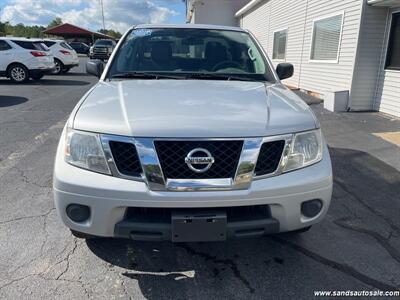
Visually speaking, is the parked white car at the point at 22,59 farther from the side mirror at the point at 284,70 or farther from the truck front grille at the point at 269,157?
the truck front grille at the point at 269,157

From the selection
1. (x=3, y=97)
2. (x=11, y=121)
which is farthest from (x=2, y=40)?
(x=11, y=121)

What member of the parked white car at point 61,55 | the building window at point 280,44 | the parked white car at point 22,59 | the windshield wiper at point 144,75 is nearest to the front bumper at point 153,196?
the windshield wiper at point 144,75

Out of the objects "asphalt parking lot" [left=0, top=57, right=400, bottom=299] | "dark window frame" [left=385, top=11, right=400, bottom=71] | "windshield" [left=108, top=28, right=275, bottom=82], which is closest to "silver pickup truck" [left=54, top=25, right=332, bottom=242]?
"asphalt parking lot" [left=0, top=57, right=400, bottom=299]

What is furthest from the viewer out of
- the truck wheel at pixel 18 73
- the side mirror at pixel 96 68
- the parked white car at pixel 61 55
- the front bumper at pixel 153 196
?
the parked white car at pixel 61 55

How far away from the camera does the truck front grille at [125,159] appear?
2.21 metres

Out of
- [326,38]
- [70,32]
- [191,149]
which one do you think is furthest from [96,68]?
[70,32]

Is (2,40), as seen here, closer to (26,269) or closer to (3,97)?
(3,97)

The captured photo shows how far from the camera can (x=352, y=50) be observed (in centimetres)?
889

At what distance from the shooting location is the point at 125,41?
3.90 metres

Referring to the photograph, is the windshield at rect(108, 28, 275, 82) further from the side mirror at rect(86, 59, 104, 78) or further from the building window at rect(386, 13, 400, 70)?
the building window at rect(386, 13, 400, 70)

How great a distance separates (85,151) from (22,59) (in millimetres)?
14202

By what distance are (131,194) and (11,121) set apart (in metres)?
6.67

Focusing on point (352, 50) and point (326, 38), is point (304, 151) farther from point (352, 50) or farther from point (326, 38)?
point (326, 38)

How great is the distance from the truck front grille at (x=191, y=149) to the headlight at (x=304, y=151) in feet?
1.16
